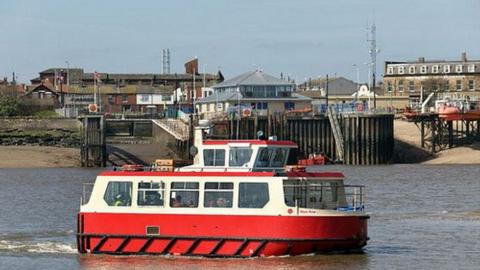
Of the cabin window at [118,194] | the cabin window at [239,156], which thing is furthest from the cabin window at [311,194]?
the cabin window at [118,194]

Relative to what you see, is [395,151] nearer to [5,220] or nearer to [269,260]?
[5,220]

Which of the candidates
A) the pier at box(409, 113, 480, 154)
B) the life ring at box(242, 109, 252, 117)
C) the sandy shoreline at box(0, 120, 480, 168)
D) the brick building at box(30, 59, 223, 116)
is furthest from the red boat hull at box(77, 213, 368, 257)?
the brick building at box(30, 59, 223, 116)

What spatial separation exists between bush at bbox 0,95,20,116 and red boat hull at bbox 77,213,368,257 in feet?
300

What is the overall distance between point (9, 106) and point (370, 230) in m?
90.2

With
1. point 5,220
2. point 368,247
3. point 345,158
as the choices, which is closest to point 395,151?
point 345,158

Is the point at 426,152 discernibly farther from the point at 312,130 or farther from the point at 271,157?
the point at 271,157

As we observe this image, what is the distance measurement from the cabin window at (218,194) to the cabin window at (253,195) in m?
0.32

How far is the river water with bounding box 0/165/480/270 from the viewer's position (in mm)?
34906

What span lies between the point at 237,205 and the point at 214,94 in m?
90.1

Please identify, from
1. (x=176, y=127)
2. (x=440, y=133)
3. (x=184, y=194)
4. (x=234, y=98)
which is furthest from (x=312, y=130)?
(x=184, y=194)

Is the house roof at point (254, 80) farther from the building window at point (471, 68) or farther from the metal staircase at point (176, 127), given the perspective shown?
the building window at point (471, 68)

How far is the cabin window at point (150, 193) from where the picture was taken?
36.3 metres

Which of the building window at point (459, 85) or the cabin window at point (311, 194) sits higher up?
the building window at point (459, 85)

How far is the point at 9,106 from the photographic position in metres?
129
